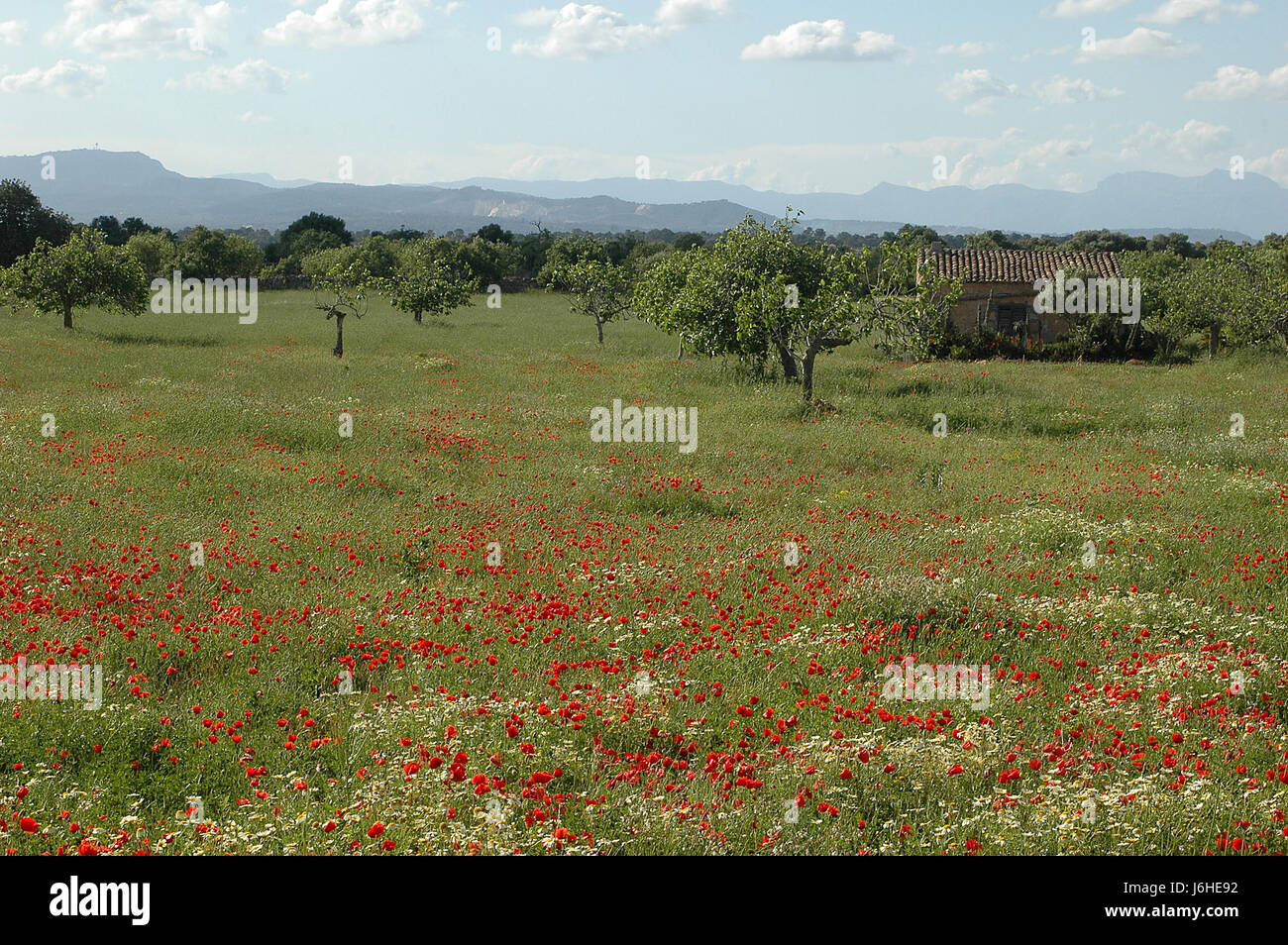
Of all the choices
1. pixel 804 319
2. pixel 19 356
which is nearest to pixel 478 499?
pixel 804 319

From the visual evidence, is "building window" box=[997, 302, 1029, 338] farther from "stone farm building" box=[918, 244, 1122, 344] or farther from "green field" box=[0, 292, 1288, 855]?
"green field" box=[0, 292, 1288, 855]

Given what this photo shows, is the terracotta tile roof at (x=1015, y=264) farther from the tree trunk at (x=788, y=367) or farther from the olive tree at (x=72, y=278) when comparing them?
the olive tree at (x=72, y=278)

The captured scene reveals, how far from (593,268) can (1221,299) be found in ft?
94.6

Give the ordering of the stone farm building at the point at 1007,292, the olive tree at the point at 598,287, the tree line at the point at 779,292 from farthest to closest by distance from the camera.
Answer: the olive tree at the point at 598,287 < the stone farm building at the point at 1007,292 < the tree line at the point at 779,292

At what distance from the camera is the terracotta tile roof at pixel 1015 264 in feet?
161

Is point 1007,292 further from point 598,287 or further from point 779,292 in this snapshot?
point 779,292

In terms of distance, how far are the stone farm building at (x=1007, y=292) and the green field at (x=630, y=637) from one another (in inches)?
1122

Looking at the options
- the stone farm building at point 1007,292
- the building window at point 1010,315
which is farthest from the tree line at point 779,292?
the building window at point 1010,315

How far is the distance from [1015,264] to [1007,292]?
2744 mm

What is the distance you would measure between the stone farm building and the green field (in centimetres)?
2851

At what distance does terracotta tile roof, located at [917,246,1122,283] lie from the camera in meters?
49.0

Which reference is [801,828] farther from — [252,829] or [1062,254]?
[1062,254]

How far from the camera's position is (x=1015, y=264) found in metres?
50.6
